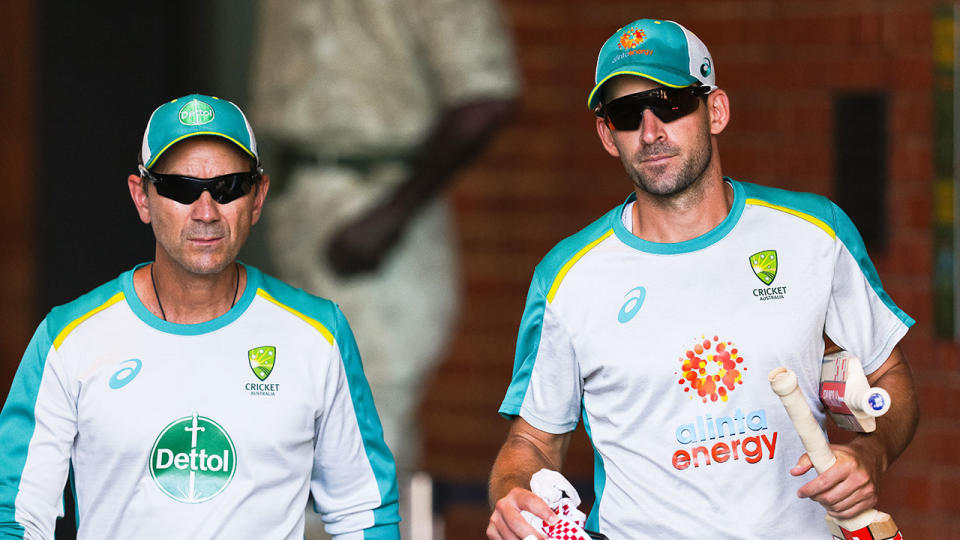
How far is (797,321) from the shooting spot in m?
2.97

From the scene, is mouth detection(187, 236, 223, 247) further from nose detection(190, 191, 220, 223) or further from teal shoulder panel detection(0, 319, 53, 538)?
teal shoulder panel detection(0, 319, 53, 538)

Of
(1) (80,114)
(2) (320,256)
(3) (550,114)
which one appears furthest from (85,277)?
(3) (550,114)

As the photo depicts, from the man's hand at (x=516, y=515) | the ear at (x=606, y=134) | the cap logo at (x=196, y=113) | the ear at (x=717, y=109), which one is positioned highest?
the cap logo at (x=196, y=113)

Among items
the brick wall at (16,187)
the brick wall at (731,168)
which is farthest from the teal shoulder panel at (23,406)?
the brick wall at (16,187)

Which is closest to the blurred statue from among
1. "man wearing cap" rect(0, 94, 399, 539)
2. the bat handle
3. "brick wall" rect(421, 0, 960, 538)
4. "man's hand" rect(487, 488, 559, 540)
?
"brick wall" rect(421, 0, 960, 538)

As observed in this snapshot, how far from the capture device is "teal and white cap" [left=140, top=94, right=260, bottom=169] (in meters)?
3.04

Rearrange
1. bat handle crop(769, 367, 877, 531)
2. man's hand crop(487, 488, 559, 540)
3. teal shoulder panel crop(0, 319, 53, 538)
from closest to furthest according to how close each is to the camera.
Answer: bat handle crop(769, 367, 877, 531) → man's hand crop(487, 488, 559, 540) → teal shoulder panel crop(0, 319, 53, 538)

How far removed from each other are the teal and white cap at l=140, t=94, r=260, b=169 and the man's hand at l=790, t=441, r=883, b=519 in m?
1.35

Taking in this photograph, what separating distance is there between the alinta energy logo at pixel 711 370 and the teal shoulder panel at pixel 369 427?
2.29ft

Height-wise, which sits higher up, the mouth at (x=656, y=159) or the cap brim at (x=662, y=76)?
the cap brim at (x=662, y=76)

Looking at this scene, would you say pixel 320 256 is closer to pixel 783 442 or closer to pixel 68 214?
pixel 68 214

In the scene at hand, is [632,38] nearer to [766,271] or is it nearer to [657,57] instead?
[657,57]

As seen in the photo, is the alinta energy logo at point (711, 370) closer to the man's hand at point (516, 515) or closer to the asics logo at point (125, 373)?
the man's hand at point (516, 515)

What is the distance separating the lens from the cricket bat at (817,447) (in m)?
2.63
